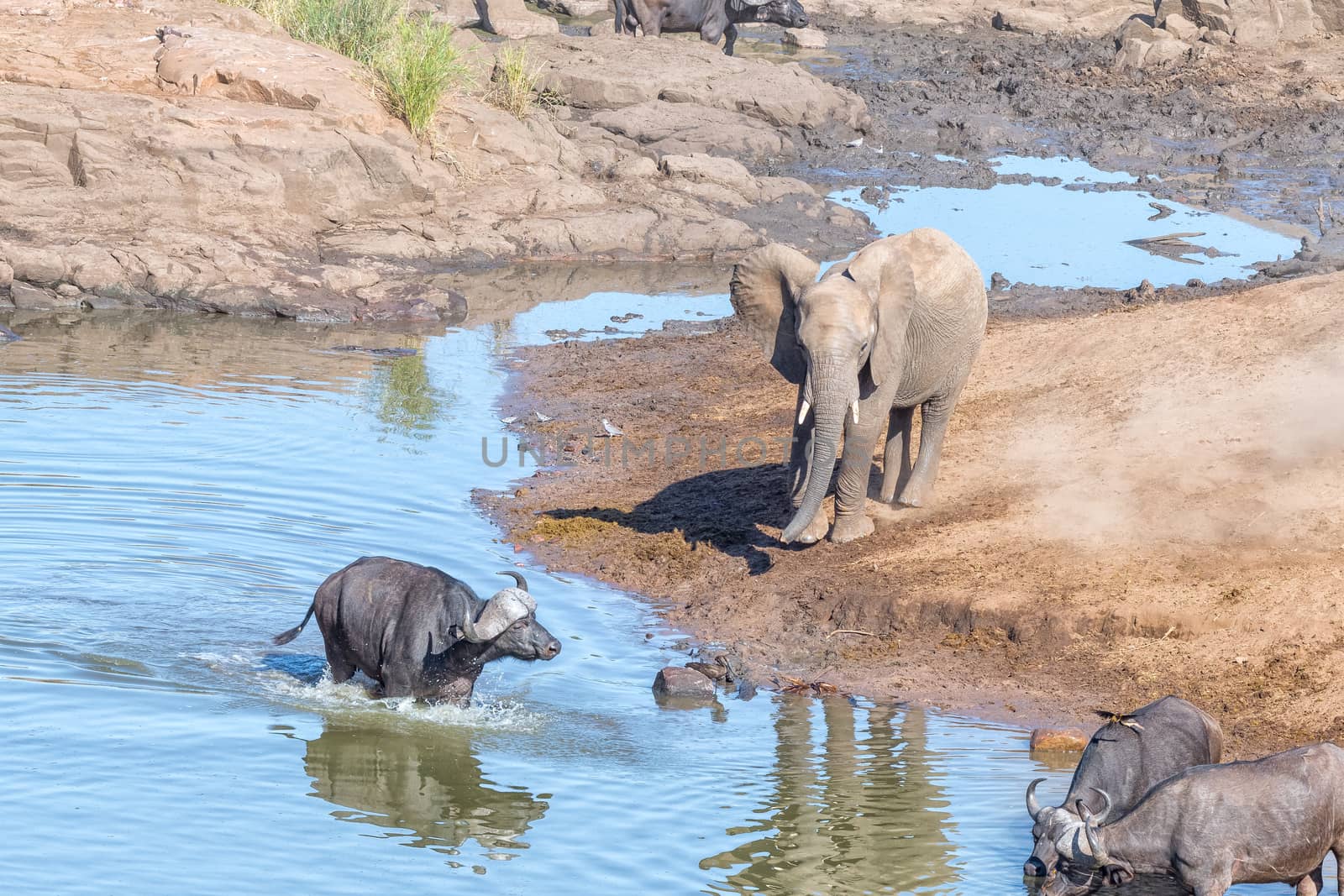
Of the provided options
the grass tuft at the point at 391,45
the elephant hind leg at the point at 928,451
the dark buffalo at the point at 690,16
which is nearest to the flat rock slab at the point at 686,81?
the dark buffalo at the point at 690,16

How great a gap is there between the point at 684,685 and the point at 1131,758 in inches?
113

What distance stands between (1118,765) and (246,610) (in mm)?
5568

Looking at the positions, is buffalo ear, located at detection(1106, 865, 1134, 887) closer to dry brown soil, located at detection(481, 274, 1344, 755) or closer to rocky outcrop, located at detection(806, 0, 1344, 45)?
dry brown soil, located at detection(481, 274, 1344, 755)

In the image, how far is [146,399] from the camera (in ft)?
50.0

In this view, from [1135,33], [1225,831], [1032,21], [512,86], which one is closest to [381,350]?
[512,86]

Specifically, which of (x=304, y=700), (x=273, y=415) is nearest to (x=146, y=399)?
(x=273, y=415)

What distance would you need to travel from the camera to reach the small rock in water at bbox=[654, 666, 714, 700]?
31.2 feet

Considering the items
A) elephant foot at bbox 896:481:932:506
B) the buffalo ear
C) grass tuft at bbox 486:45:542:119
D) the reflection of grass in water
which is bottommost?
the reflection of grass in water

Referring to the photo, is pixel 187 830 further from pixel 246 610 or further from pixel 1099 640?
pixel 1099 640

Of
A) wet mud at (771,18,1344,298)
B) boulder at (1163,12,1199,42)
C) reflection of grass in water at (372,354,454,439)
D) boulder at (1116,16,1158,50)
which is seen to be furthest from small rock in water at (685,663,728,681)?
boulder at (1163,12,1199,42)

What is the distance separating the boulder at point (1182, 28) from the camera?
33.5m

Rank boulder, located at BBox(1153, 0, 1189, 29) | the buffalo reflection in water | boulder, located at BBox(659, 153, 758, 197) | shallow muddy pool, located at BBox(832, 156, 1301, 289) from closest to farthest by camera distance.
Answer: the buffalo reflection in water < shallow muddy pool, located at BBox(832, 156, 1301, 289) < boulder, located at BBox(659, 153, 758, 197) < boulder, located at BBox(1153, 0, 1189, 29)

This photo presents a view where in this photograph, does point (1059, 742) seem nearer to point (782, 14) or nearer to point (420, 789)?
point (420, 789)

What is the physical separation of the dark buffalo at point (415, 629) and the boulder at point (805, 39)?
2913 centimetres
